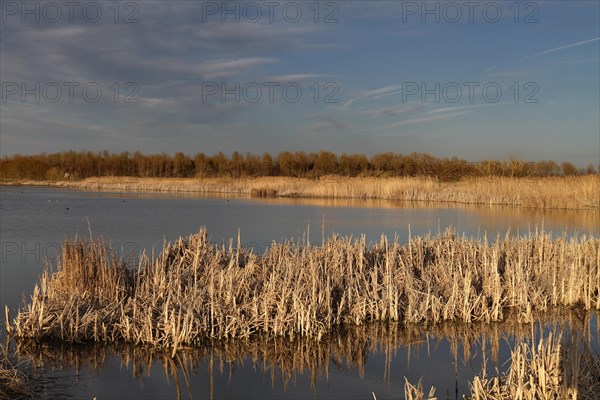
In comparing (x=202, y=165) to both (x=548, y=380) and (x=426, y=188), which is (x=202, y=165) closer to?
(x=426, y=188)

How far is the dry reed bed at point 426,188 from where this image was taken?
24838 millimetres

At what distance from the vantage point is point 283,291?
6.88m

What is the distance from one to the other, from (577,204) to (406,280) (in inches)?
766

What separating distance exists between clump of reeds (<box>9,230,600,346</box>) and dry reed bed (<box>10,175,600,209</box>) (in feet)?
55.4

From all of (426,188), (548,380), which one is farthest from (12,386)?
(426,188)

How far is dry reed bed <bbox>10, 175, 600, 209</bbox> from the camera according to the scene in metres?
24.8

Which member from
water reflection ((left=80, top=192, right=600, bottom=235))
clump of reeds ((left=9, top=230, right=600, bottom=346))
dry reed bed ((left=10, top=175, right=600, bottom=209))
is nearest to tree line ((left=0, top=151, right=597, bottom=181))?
dry reed bed ((left=10, top=175, right=600, bottom=209))

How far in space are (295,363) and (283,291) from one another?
1082mm

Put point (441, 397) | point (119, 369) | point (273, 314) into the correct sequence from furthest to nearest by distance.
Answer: point (273, 314)
point (119, 369)
point (441, 397)

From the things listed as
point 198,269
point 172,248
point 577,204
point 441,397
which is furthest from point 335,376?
point 577,204

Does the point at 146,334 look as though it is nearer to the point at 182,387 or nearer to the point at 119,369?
the point at 119,369

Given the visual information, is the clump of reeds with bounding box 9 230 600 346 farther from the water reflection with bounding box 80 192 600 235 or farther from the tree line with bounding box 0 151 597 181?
the tree line with bounding box 0 151 597 181

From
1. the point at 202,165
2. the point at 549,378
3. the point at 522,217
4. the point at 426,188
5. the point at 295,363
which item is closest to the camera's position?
the point at 549,378

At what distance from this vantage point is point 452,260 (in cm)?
868
